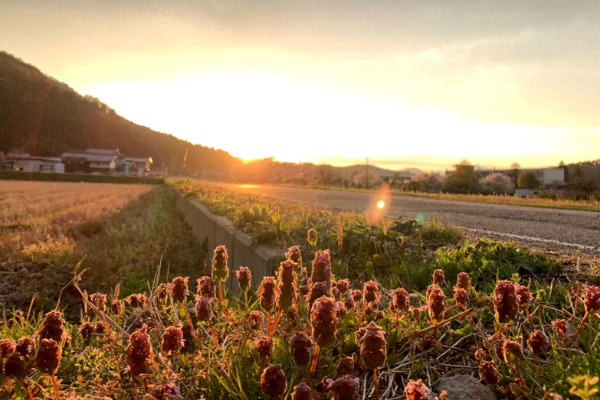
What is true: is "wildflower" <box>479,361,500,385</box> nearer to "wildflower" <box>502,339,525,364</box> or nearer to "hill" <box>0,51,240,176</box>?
"wildflower" <box>502,339,525,364</box>

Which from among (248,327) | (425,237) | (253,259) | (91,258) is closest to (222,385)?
(248,327)

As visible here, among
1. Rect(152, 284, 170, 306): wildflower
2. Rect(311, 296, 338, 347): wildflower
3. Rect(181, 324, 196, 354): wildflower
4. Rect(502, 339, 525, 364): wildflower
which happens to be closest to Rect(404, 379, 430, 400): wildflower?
Rect(311, 296, 338, 347): wildflower

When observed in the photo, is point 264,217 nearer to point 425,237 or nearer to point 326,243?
point 326,243

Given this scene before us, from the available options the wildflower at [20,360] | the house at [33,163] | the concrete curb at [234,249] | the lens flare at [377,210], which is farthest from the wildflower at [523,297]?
the house at [33,163]

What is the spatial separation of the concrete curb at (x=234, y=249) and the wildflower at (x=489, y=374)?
192 cm

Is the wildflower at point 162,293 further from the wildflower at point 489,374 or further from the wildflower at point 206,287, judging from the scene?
the wildflower at point 489,374

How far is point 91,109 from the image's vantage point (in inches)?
4471

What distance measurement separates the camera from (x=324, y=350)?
1.91m

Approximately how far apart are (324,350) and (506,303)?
2.62 ft

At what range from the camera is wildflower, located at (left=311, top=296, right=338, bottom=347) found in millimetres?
1232

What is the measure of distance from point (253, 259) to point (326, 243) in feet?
2.27

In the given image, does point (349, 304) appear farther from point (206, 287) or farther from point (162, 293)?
point (162, 293)

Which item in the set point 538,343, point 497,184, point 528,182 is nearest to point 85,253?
point 538,343

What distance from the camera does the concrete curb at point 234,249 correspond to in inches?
137
